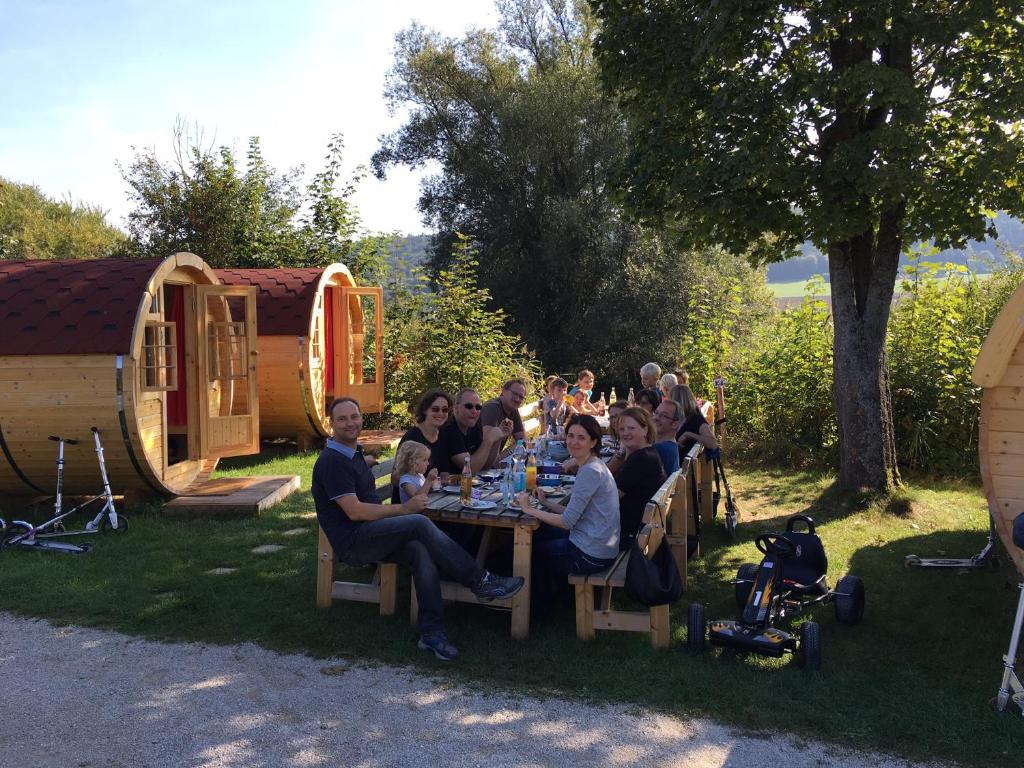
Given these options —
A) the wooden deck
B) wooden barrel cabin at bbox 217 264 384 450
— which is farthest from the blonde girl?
wooden barrel cabin at bbox 217 264 384 450

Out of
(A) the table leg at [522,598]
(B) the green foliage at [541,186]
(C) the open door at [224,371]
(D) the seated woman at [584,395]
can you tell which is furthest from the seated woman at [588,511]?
(B) the green foliage at [541,186]

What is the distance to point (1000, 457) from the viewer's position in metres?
5.08

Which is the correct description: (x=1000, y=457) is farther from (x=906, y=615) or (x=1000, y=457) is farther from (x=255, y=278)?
(x=255, y=278)

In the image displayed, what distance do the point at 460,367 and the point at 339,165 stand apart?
21.1 feet

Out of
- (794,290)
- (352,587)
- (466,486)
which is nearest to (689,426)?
(466,486)

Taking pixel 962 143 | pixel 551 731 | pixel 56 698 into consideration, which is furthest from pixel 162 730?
pixel 962 143

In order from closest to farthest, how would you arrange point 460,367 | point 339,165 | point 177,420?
point 177,420 → point 460,367 → point 339,165

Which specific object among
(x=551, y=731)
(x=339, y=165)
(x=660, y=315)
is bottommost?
(x=551, y=731)

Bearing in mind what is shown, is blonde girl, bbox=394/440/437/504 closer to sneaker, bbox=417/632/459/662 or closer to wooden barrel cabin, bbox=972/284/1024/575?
sneaker, bbox=417/632/459/662

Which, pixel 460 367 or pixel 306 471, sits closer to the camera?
pixel 306 471

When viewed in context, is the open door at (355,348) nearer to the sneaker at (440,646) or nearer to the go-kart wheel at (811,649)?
the sneaker at (440,646)

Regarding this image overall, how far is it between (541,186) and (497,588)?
20179 mm

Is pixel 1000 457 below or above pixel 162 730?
above

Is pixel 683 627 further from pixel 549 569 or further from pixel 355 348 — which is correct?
pixel 355 348
